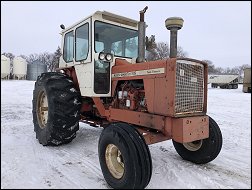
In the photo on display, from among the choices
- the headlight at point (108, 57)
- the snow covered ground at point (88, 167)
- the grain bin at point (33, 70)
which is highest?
the grain bin at point (33, 70)

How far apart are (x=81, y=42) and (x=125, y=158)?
2803 millimetres

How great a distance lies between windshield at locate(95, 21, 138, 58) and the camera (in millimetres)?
4898

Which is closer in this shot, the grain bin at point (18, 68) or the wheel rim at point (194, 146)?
the wheel rim at point (194, 146)

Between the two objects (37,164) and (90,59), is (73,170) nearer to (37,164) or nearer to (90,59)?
(37,164)

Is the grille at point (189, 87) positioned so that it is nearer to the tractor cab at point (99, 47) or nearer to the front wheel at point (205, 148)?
the front wheel at point (205, 148)

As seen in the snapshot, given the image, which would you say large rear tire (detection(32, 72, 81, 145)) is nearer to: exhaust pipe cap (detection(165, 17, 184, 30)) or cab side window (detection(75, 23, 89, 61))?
cab side window (detection(75, 23, 89, 61))

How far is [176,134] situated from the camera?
3594 mm

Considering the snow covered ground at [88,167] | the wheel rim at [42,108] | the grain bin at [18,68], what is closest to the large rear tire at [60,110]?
the snow covered ground at [88,167]

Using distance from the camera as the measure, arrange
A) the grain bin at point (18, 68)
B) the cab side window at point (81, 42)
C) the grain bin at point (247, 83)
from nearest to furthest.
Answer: the cab side window at point (81, 42), the grain bin at point (247, 83), the grain bin at point (18, 68)

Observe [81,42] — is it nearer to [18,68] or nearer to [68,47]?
[68,47]

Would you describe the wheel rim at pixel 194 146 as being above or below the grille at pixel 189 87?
below

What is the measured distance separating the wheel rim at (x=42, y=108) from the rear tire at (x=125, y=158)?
2531 mm

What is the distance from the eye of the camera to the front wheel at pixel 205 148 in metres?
4.26

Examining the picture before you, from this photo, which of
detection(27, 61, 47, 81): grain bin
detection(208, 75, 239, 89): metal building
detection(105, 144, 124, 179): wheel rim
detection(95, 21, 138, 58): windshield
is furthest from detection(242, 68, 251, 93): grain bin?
detection(27, 61, 47, 81): grain bin
